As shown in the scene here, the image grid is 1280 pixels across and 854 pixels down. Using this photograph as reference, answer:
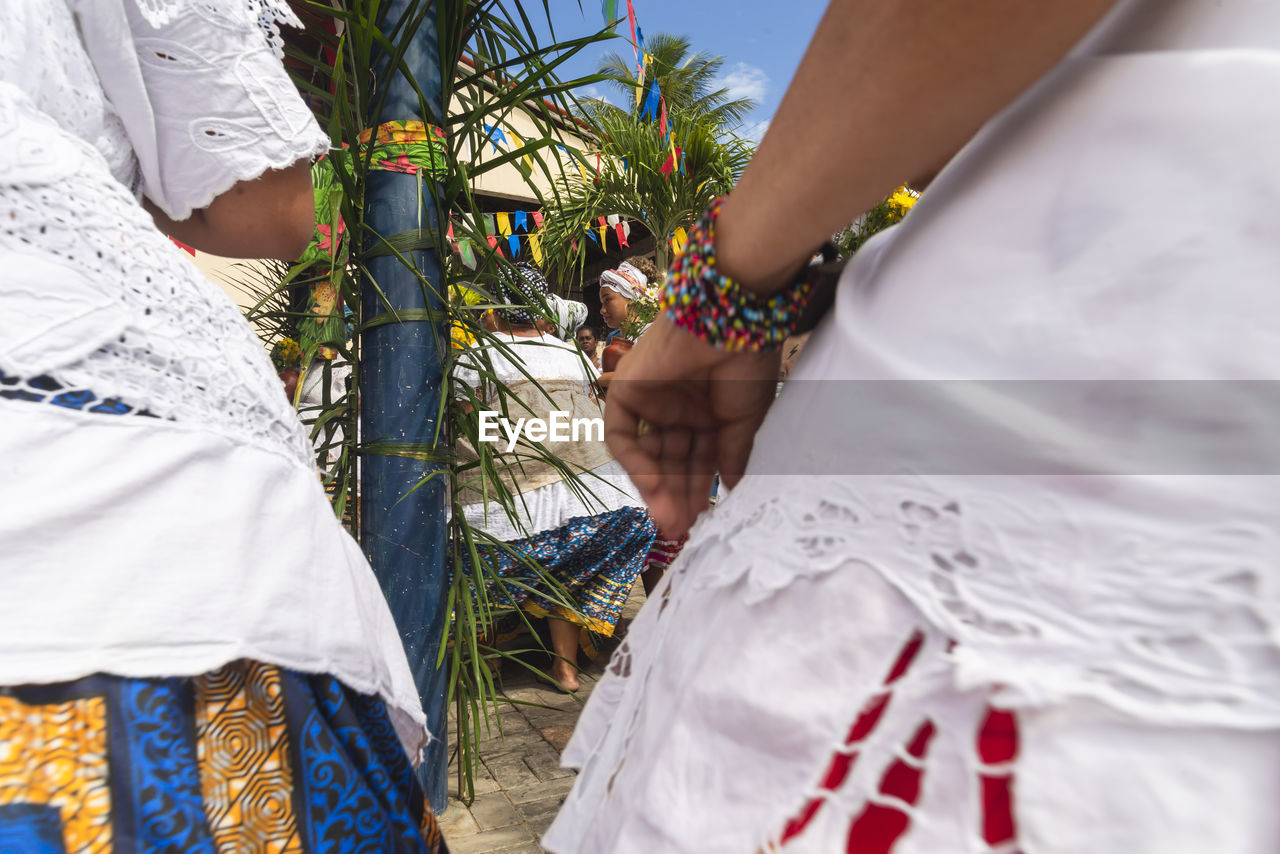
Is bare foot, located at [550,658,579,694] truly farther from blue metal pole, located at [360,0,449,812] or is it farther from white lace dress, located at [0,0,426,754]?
white lace dress, located at [0,0,426,754]

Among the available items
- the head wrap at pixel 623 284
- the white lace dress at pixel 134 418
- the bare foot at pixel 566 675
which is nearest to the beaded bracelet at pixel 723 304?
the white lace dress at pixel 134 418

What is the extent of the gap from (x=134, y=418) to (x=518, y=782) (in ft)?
6.56

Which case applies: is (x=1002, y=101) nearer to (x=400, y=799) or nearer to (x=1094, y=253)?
(x=1094, y=253)

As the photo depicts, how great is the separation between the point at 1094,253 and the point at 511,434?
1.33 metres

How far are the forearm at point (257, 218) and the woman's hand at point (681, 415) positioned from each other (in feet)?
1.58

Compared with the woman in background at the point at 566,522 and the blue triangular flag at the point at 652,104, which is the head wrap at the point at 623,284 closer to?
the woman in background at the point at 566,522

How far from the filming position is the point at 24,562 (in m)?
0.46

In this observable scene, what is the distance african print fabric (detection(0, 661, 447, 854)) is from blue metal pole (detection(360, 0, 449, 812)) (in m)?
0.82

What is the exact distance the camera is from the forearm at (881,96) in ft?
1.17

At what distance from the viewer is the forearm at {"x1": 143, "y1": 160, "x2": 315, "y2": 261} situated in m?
0.82

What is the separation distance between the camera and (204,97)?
73 cm

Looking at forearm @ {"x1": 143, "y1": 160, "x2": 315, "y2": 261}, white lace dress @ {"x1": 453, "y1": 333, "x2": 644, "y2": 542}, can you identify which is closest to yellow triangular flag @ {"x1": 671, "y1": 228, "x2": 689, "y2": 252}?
white lace dress @ {"x1": 453, "y1": 333, "x2": 644, "y2": 542}

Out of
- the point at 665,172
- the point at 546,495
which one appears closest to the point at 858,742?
the point at 546,495

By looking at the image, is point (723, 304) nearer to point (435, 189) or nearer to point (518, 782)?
point (435, 189)
